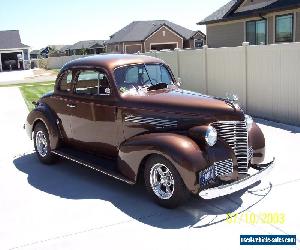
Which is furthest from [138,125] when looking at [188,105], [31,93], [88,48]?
[88,48]

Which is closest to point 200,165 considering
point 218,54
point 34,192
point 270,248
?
point 270,248

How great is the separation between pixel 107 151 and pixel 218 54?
715cm

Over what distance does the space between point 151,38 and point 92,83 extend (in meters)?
47.9

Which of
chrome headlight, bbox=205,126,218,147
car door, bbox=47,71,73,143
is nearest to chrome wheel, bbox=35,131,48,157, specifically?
car door, bbox=47,71,73,143

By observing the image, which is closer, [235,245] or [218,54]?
[235,245]

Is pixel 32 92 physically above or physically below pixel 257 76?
below

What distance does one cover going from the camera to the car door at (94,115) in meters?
6.28

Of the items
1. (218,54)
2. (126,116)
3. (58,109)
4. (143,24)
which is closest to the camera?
(126,116)

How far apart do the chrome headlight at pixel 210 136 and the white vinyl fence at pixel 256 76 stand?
17.3ft

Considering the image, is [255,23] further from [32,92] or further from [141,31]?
[141,31]

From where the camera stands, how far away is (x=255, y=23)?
21.8 m

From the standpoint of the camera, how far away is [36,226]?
5059mm

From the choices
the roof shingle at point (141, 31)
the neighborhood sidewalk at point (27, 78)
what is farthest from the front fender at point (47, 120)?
the roof shingle at point (141, 31)

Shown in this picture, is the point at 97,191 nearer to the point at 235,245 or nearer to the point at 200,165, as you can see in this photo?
the point at 200,165
